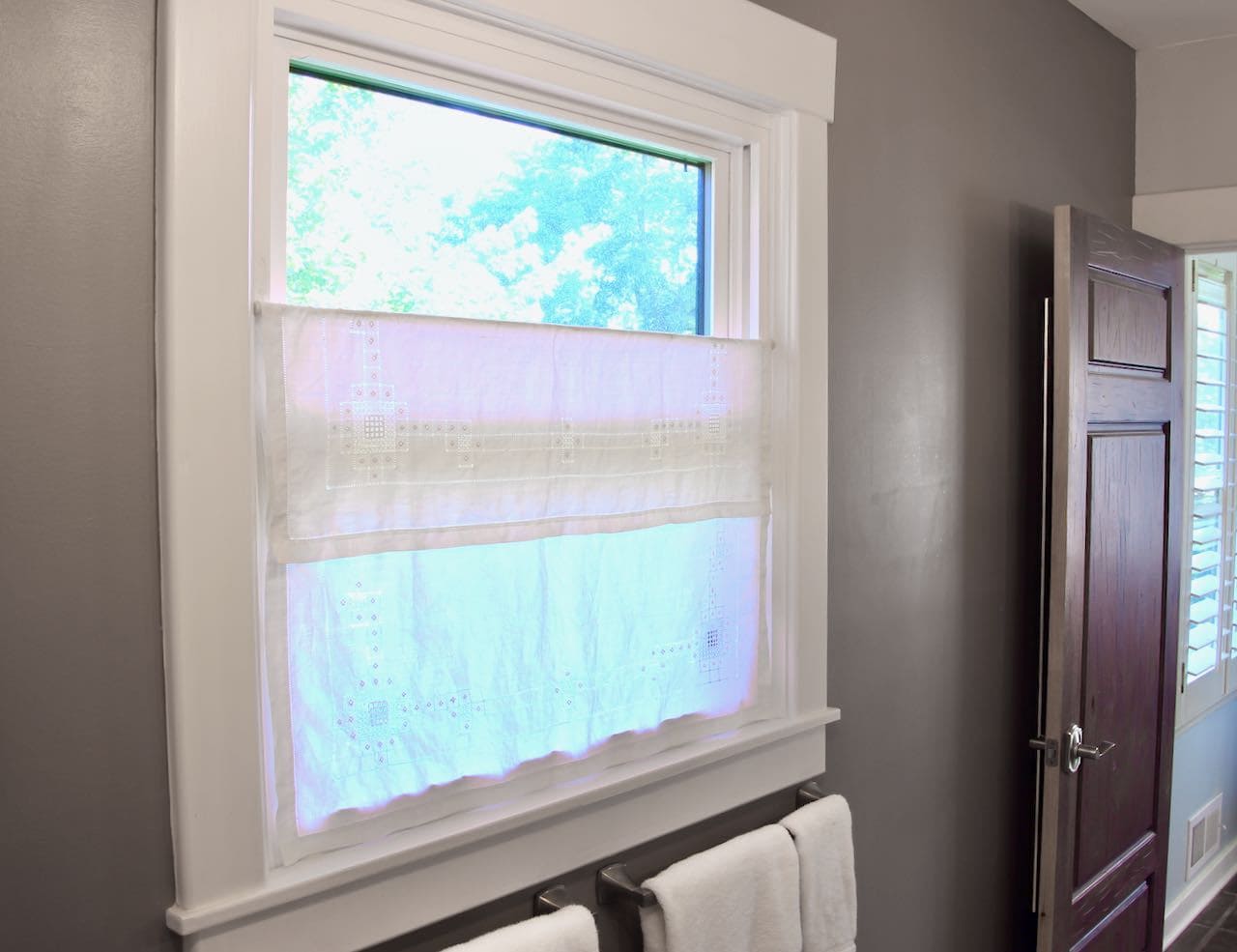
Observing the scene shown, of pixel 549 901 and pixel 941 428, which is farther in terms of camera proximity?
pixel 941 428

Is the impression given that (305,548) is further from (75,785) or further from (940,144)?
(940,144)

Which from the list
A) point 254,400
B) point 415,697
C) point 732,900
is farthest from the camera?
point 732,900

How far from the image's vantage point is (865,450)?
1809 mm

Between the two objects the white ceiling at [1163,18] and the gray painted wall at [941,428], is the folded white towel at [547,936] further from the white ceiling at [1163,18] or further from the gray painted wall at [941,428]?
the white ceiling at [1163,18]

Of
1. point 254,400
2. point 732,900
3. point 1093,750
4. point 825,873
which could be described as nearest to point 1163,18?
point 1093,750

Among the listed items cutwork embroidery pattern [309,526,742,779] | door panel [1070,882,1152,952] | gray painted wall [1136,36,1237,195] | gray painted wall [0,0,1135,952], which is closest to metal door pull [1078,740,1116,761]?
gray painted wall [0,0,1135,952]

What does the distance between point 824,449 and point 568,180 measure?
23.8 inches

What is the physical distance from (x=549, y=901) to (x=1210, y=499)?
8.32 ft

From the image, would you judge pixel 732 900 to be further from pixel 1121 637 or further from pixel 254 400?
pixel 1121 637

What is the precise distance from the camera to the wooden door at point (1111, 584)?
202cm

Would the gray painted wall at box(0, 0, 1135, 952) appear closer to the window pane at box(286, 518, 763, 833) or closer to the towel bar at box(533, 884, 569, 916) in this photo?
the towel bar at box(533, 884, 569, 916)

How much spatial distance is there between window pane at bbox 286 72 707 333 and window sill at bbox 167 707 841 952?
0.62 m

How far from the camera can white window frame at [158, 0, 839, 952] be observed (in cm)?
97

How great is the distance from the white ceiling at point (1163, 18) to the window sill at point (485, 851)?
180cm
